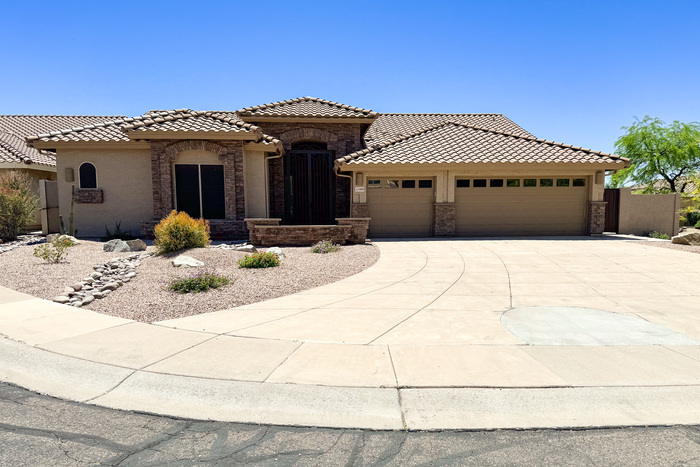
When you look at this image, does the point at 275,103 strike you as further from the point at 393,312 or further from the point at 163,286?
the point at 393,312

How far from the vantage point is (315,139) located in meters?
18.0

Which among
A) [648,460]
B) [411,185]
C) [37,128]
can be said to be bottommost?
[648,460]

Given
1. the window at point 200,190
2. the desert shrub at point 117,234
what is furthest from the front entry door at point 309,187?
the desert shrub at point 117,234

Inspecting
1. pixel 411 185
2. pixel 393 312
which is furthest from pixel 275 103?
pixel 393 312

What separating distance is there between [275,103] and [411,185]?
7.97 m

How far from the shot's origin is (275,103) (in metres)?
19.1

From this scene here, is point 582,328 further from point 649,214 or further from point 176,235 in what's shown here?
point 649,214

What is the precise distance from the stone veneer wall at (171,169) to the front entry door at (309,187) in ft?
10.9

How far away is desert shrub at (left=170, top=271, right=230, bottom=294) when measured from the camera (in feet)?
23.7

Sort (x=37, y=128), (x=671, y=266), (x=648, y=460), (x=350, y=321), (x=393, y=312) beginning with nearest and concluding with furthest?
(x=648, y=460) → (x=350, y=321) → (x=393, y=312) → (x=671, y=266) → (x=37, y=128)

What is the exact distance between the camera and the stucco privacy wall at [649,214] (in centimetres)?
1805

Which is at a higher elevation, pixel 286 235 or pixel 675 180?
pixel 675 180

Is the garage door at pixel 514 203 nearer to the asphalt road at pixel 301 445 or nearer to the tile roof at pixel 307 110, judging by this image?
the tile roof at pixel 307 110

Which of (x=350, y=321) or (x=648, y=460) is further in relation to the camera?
(x=350, y=321)
